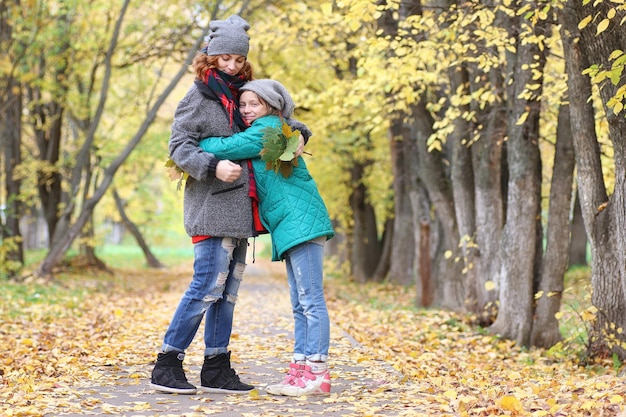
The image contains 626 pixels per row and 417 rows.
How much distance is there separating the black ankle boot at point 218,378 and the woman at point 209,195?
0.13 ft

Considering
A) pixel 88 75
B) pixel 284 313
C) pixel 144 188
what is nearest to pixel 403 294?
pixel 284 313

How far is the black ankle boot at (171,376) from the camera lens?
5355mm

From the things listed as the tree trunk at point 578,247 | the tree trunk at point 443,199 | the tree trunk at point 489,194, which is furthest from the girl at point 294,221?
the tree trunk at point 578,247

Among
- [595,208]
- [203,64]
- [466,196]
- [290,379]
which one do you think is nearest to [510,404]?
[290,379]

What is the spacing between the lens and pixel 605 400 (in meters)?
5.09

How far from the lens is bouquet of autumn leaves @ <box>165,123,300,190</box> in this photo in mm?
5195

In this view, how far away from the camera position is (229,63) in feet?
17.6

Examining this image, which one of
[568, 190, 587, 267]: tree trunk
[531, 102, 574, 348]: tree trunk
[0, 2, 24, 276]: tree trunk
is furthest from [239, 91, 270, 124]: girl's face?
[568, 190, 587, 267]: tree trunk

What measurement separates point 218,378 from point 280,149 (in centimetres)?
160

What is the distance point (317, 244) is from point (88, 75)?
62.4ft

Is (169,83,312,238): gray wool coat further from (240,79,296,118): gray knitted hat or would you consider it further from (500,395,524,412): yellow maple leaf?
(500,395,524,412): yellow maple leaf

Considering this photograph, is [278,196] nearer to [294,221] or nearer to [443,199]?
[294,221]

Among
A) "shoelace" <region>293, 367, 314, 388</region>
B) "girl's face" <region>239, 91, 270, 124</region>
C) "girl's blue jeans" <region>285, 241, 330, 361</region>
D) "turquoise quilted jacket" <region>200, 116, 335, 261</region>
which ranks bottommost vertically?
"shoelace" <region>293, 367, 314, 388</region>

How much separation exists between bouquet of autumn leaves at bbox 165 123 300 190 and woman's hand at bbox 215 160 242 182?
0.20 meters
